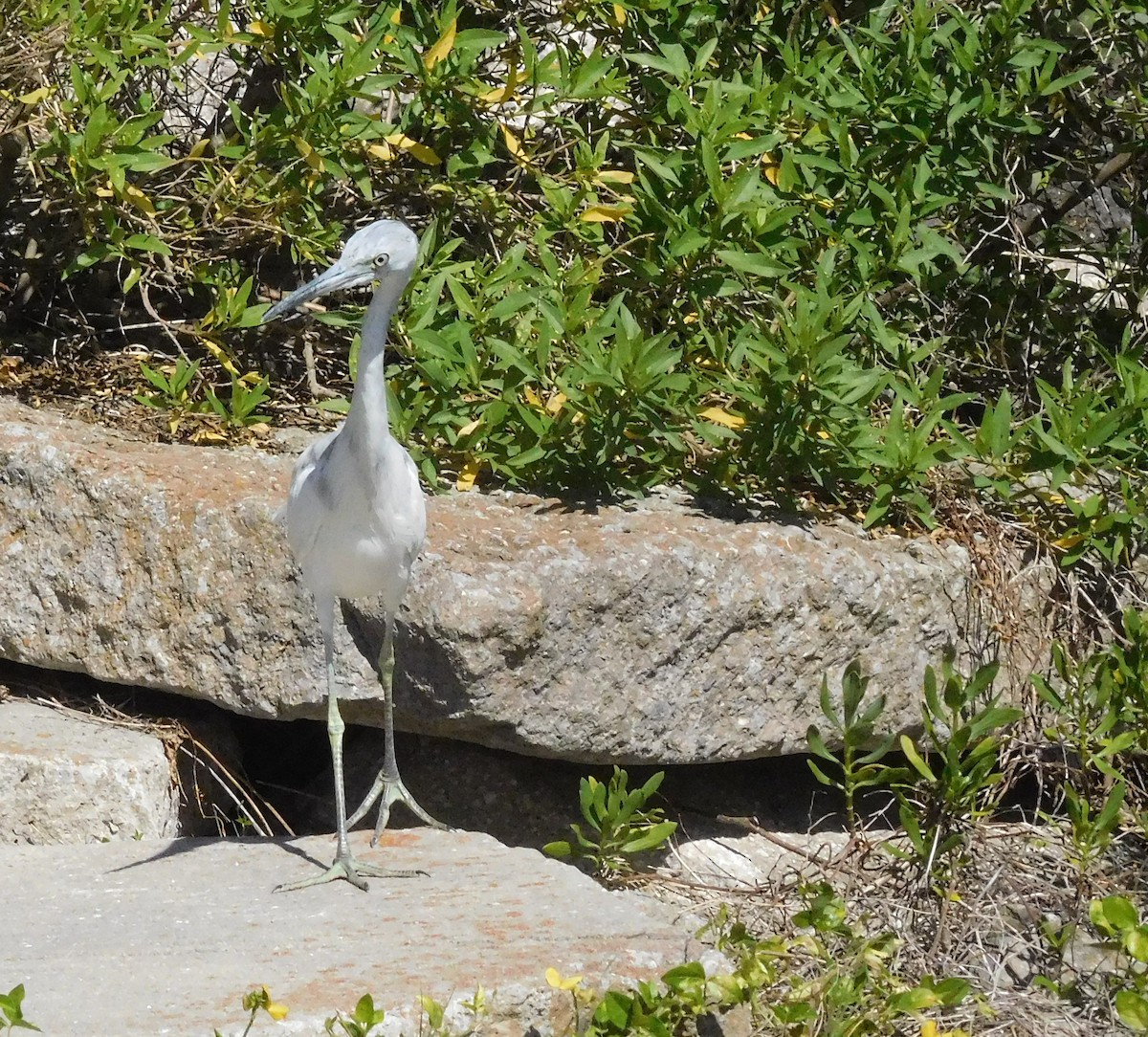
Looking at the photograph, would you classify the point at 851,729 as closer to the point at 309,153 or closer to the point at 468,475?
the point at 468,475

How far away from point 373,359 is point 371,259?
25 centimetres

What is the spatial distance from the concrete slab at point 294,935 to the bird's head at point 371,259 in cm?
Result: 140

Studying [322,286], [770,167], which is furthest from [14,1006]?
[770,167]

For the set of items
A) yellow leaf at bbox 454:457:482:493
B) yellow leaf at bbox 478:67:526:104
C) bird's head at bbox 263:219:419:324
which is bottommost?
yellow leaf at bbox 454:457:482:493

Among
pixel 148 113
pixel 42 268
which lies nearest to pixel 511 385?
pixel 148 113

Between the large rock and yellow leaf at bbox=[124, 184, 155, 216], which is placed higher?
yellow leaf at bbox=[124, 184, 155, 216]

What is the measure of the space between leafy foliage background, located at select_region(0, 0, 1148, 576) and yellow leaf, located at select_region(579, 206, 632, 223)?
0.04 ft

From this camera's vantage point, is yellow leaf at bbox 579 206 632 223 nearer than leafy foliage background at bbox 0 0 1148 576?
No

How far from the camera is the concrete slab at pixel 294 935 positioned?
3.03m

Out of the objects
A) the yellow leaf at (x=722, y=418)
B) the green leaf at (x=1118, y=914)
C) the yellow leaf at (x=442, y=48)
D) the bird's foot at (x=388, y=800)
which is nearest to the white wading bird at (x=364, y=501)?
the bird's foot at (x=388, y=800)

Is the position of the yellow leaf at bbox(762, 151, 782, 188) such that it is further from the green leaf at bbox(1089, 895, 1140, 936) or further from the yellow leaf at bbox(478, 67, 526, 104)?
the green leaf at bbox(1089, 895, 1140, 936)

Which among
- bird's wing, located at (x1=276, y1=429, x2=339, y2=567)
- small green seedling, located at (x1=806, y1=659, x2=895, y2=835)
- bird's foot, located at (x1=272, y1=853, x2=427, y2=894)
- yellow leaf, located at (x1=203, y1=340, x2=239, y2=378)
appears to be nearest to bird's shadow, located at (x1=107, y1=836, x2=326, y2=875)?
bird's foot, located at (x1=272, y1=853, x2=427, y2=894)

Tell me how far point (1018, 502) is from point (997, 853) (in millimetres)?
1106

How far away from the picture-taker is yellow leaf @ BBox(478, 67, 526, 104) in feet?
15.8
